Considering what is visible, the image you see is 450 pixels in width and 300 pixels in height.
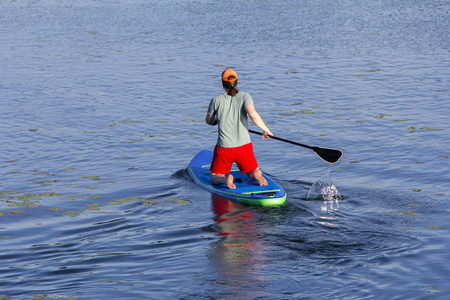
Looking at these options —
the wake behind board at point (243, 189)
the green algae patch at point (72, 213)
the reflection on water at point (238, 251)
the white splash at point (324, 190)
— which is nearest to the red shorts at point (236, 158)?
the wake behind board at point (243, 189)

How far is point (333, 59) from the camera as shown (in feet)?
62.9

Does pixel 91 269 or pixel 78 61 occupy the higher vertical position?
pixel 78 61

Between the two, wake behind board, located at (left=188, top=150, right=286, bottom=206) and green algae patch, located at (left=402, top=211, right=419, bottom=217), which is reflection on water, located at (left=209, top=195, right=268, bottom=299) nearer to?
wake behind board, located at (left=188, top=150, right=286, bottom=206)

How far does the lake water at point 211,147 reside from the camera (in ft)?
20.7

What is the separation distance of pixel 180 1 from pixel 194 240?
982 inches

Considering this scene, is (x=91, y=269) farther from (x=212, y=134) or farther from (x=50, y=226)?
(x=212, y=134)

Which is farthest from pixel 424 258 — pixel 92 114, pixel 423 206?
pixel 92 114

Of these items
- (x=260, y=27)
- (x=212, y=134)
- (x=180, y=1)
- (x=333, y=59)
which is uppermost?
(x=180, y=1)

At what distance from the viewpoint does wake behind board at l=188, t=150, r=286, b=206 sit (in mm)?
8406

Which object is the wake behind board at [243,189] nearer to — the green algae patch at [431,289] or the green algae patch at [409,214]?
the green algae patch at [409,214]

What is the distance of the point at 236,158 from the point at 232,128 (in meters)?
0.44

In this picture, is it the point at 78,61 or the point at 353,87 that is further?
the point at 78,61

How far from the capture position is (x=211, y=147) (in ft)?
38.9

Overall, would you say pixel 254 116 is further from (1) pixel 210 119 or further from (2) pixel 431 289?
(2) pixel 431 289
